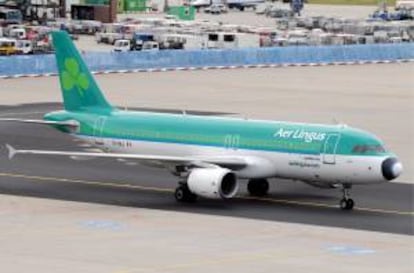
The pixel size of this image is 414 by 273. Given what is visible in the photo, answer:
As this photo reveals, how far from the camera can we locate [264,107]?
7925 cm

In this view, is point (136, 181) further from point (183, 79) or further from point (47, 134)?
point (183, 79)

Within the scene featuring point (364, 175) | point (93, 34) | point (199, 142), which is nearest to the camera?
point (364, 175)

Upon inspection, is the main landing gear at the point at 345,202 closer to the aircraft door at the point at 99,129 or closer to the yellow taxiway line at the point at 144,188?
the yellow taxiway line at the point at 144,188

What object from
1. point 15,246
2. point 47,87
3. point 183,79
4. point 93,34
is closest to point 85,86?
point 15,246

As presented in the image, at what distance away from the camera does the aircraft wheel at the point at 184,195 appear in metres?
45.2

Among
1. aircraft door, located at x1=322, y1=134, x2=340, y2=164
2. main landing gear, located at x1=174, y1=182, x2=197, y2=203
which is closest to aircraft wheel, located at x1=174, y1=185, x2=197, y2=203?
Answer: main landing gear, located at x1=174, y1=182, x2=197, y2=203

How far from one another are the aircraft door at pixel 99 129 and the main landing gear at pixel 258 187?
19.4 feet

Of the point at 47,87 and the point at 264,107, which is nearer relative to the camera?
the point at 264,107

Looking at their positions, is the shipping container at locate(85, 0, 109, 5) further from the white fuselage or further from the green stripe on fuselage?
the white fuselage

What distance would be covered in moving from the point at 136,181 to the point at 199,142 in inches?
195

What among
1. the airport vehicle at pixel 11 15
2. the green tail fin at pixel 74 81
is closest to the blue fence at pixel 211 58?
the green tail fin at pixel 74 81

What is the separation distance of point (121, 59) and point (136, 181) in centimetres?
4973

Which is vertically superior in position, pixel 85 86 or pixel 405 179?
pixel 85 86

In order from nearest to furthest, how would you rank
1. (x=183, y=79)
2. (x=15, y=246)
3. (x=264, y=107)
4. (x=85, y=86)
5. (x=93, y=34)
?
(x=15, y=246) → (x=85, y=86) → (x=264, y=107) → (x=183, y=79) → (x=93, y=34)
